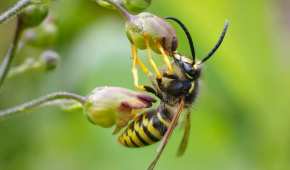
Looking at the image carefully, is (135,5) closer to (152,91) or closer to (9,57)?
(152,91)

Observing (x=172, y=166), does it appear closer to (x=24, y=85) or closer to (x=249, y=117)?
(x=249, y=117)

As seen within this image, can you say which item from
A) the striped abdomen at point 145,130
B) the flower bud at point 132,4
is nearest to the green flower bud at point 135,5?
the flower bud at point 132,4

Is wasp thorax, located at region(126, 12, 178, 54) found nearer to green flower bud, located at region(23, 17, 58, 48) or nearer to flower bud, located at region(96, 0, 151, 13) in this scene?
flower bud, located at region(96, 0, 151, 13)

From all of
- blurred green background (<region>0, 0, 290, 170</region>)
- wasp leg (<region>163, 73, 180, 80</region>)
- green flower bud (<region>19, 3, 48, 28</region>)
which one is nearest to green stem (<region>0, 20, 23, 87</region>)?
green flower bud (<region>19, 3, 48, 28</region>)

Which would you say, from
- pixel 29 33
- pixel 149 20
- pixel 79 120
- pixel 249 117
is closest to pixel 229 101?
pixel 249 117


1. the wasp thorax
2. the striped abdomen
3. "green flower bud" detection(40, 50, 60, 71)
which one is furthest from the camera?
"green flower bud" detection(40, 50, 60, 71)

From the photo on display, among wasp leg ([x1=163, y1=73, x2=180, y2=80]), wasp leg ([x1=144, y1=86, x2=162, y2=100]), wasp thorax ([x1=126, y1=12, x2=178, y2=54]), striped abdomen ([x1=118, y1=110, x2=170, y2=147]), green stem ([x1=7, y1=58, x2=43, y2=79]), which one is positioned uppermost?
wasp thorax ([x1=126, y1=12, x2=178, y2=54])
